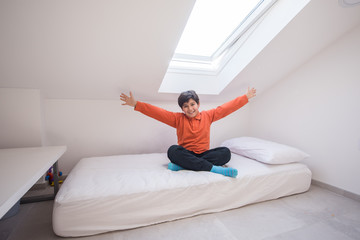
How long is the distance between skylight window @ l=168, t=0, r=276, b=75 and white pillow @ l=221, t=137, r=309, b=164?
36.5 inches

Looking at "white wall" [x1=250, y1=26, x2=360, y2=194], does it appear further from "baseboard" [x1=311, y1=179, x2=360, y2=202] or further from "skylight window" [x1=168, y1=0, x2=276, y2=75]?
"skylight window" [x1=168, y1=0, x2=276, y2=75]

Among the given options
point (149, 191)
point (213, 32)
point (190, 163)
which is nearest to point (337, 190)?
point (190, 163)

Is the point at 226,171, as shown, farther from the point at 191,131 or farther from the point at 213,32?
the point at 213,32

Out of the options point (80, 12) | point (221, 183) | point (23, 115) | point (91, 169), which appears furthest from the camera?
point (23, 115)

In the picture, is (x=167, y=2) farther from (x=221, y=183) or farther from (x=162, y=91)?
(x=221, y=183)

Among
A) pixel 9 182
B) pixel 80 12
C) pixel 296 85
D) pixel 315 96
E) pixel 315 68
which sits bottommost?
pixel 9 182

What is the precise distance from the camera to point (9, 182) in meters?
0.90

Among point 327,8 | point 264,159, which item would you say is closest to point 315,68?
point 327,8

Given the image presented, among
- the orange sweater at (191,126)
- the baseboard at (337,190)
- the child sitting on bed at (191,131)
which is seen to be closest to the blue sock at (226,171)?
the child sitting on bed at (191,131)

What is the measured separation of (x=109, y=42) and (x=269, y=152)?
5.39ft

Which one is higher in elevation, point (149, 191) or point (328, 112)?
point (328, 112)

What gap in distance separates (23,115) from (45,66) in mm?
519

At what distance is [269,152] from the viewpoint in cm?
177

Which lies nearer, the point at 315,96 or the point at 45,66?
the point at 45,66
